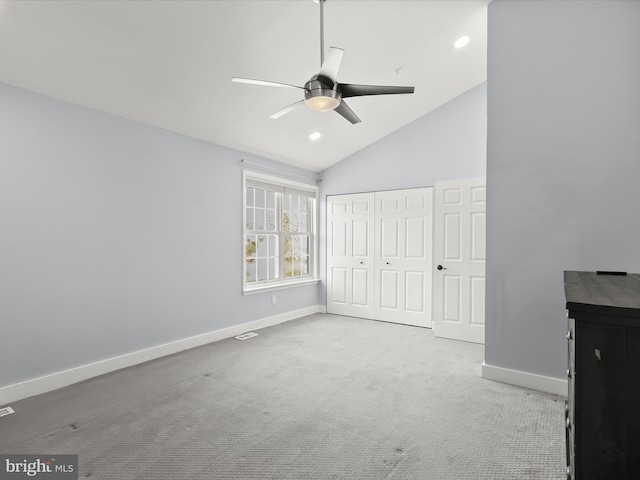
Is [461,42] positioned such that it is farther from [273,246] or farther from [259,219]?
[273,246]

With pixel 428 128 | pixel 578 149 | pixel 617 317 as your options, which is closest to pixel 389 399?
pixel 617 317

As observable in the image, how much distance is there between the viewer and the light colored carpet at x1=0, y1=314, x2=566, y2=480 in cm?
190

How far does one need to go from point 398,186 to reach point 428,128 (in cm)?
89

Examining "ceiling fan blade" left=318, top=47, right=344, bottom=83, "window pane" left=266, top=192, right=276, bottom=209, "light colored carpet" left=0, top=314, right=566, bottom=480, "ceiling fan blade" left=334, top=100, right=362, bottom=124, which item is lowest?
"light colored carpet" left=0, top=314, right=566, bottom=480

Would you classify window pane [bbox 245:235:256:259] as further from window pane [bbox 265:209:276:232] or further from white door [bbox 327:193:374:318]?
white door [bbox 327:193:374:318]

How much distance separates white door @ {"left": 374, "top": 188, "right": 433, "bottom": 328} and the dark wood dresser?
3870mm

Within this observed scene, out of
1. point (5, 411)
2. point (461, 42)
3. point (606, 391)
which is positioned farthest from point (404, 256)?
point (5, 411)

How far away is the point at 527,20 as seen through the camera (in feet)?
9.52

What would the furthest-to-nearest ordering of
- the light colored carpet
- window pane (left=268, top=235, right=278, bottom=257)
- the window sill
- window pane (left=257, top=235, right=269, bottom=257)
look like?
window pane (left=268, top=235, right=278, bottom=257), window pane (left=257, top=235, right=269, bottom=257), the window sill, the light colored carpet

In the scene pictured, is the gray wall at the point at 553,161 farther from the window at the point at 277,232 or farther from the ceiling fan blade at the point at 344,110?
the window at the point at 277,232

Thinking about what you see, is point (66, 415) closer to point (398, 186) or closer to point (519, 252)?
point (519, 252)

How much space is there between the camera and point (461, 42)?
348cm

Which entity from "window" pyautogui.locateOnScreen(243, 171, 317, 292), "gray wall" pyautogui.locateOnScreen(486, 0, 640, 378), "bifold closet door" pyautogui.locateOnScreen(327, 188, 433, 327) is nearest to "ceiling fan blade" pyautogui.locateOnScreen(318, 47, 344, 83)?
"gray wall" pyautogui.locateOnScreen(486, 0, 640, 378)

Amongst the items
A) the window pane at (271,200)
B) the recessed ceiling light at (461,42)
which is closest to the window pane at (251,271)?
the window pane at (271,200)
